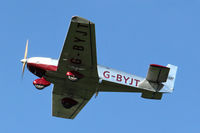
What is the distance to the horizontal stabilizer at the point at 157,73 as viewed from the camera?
→ 74.3ft

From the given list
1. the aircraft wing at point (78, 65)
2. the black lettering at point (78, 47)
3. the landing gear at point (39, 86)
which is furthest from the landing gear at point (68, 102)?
the black lettering at point (78, 47)

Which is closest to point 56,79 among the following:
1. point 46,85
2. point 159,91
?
point 46,85

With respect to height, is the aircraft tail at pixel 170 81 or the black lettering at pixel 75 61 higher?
the black lettering at pixel 75 61

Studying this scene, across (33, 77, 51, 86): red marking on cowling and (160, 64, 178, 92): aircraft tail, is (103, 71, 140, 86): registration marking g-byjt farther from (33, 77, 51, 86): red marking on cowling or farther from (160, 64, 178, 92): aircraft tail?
(33, 77, 51, 86): red marking on cowling

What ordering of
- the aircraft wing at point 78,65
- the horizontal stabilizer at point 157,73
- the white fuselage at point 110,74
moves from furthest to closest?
the white fuselage at point 110,74 → the horizontal stabilizer at point 157,73 → the aircraft wing at point 78,65

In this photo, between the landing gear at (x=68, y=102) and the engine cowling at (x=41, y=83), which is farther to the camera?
the landing gear at (x=68, y=102)

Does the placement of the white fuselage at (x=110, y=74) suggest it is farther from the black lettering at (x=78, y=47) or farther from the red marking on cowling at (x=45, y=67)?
the black lettering at (x=78, y=47)

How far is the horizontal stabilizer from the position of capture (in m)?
22.6

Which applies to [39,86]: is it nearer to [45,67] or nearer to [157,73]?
[45,67]

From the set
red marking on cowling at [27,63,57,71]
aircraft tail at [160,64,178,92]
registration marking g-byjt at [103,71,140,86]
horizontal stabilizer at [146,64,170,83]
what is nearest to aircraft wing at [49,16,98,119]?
red marking on cowling at [27,63,57,71]

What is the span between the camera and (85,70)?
72.7ft

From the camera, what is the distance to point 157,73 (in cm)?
2295

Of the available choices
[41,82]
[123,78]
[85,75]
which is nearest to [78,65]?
[85,75]

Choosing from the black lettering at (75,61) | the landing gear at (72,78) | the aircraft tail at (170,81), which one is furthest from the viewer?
the aircraft tail at (170,81)
